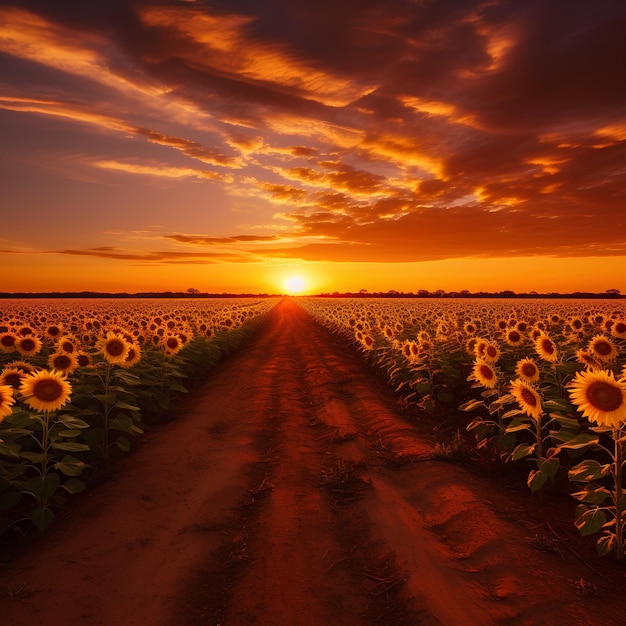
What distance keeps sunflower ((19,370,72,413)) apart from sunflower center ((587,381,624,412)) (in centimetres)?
647

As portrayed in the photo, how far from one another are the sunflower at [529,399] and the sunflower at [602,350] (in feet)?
9.96

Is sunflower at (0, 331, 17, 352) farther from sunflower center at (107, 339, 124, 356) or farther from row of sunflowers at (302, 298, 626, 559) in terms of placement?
row of sunflowers at (302, 298, 626, 559)

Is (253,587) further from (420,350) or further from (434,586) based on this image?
(420,350)

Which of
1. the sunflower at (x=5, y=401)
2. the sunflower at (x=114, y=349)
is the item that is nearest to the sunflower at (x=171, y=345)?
the sunflower at (x=114, y=349)

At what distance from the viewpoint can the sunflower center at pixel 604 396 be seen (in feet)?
16.6

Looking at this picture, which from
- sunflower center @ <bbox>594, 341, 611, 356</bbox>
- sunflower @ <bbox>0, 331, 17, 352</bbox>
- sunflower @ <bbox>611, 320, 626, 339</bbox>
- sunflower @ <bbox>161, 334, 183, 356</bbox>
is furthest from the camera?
sunflower @ <bbox>161, 334, 183, 356</bbox>

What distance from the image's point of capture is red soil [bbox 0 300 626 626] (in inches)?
180

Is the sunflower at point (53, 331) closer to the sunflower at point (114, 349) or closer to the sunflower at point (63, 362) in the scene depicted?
the sunflower at point (114, 349)

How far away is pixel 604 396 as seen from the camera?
16.9 feet

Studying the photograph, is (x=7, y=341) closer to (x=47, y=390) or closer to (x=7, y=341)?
(x=7, y=341)

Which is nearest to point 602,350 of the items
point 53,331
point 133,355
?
point 133,355

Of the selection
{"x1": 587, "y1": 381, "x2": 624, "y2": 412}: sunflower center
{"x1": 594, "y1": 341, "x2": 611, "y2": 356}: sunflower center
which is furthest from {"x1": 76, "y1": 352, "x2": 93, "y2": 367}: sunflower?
{"x1": 594, "y1": 341, "x2": 611, "y2": 356}: sunflower center

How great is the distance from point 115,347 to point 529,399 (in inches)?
292

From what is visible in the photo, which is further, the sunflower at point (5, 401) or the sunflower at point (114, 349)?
the sunflower at point (114, 349)
